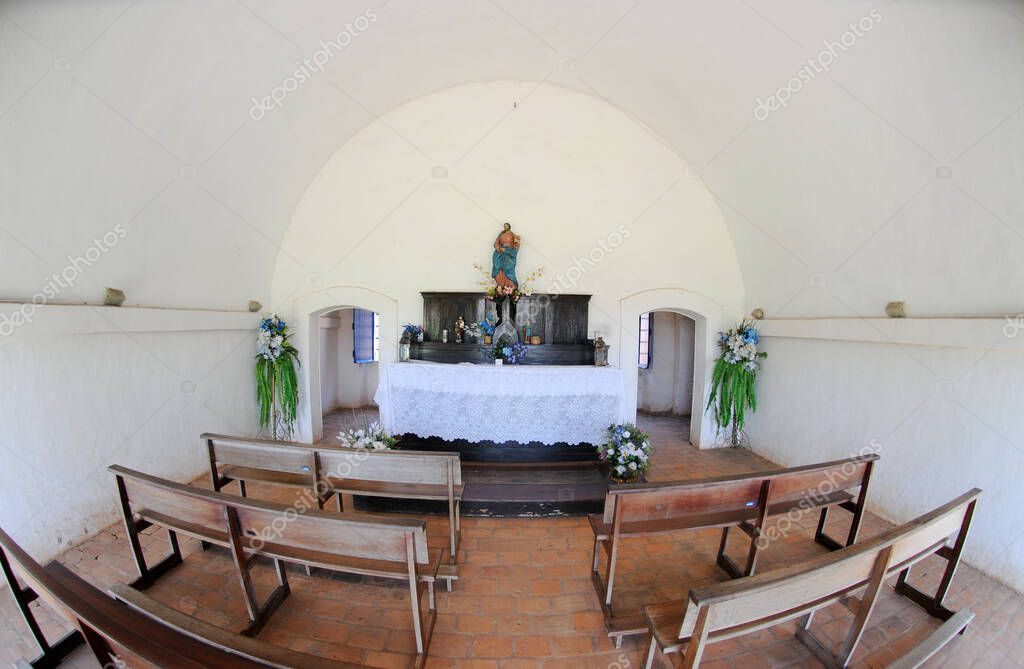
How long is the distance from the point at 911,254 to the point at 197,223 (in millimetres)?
8578

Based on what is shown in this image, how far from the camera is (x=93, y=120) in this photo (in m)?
3.47

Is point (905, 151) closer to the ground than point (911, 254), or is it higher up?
higher up

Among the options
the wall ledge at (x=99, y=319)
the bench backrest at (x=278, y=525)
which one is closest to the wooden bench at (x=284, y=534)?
the bench backrest at (x=278, y=525)

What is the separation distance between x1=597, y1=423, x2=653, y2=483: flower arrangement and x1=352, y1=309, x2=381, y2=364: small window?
20.9ft

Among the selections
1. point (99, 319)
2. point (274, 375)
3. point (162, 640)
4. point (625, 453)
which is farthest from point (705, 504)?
point (274, 375)

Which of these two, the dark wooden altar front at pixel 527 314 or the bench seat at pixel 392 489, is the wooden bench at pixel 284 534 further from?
the dark wooden altar front at pixel 527 314

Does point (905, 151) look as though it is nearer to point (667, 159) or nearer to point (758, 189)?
point (758, 189)

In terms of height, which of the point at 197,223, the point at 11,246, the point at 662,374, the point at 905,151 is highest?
the point at 905,151

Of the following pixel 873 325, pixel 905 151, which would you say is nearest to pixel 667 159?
pixel 905 151

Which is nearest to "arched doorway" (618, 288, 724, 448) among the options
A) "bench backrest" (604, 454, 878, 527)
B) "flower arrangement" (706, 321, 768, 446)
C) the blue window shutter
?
"flower arrangement" (706, 321, 768, 446)

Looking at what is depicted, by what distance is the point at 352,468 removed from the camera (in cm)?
325

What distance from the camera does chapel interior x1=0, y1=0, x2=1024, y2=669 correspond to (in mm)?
2559

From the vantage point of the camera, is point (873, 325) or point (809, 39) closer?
point (809, 39)

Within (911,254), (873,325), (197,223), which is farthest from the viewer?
(197,223)
